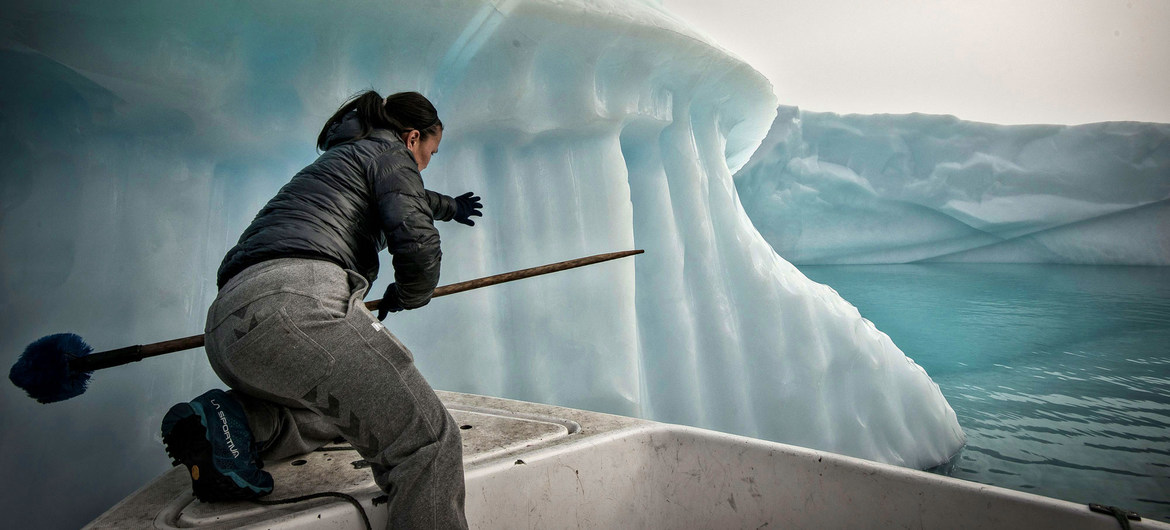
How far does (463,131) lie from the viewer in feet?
6.98

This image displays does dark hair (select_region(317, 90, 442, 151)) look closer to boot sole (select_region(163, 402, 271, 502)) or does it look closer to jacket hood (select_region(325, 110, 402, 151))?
jacket hood (select_region(325, 110, 402, 151))

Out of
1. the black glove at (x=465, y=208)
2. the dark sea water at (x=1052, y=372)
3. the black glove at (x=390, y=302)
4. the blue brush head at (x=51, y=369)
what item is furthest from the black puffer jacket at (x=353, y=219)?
the dark sea water at (x=1052, y=372)

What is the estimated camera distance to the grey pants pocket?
0.84m

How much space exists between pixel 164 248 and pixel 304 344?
112 cm

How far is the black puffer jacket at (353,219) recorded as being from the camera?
37.7 inches

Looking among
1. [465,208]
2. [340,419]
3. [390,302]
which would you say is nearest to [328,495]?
[340,419]

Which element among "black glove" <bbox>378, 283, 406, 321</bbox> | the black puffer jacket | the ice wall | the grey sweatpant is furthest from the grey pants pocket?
the ice wall

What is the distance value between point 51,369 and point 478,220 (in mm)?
1310

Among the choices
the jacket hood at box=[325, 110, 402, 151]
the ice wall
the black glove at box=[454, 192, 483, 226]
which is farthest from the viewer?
the ice wall

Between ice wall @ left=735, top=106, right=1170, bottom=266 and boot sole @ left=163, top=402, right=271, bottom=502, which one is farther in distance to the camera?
ice wall @ left=735, top=106, right=1170, bottom=266

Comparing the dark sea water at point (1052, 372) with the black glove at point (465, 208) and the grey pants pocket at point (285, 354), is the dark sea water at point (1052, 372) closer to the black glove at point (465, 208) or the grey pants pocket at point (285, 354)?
the black glove at point (465, 208)

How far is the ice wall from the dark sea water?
3.89ft

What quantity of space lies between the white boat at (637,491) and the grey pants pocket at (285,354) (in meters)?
0.20

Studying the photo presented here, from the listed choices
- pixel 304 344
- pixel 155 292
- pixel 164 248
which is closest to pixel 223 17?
pixel 164 248
